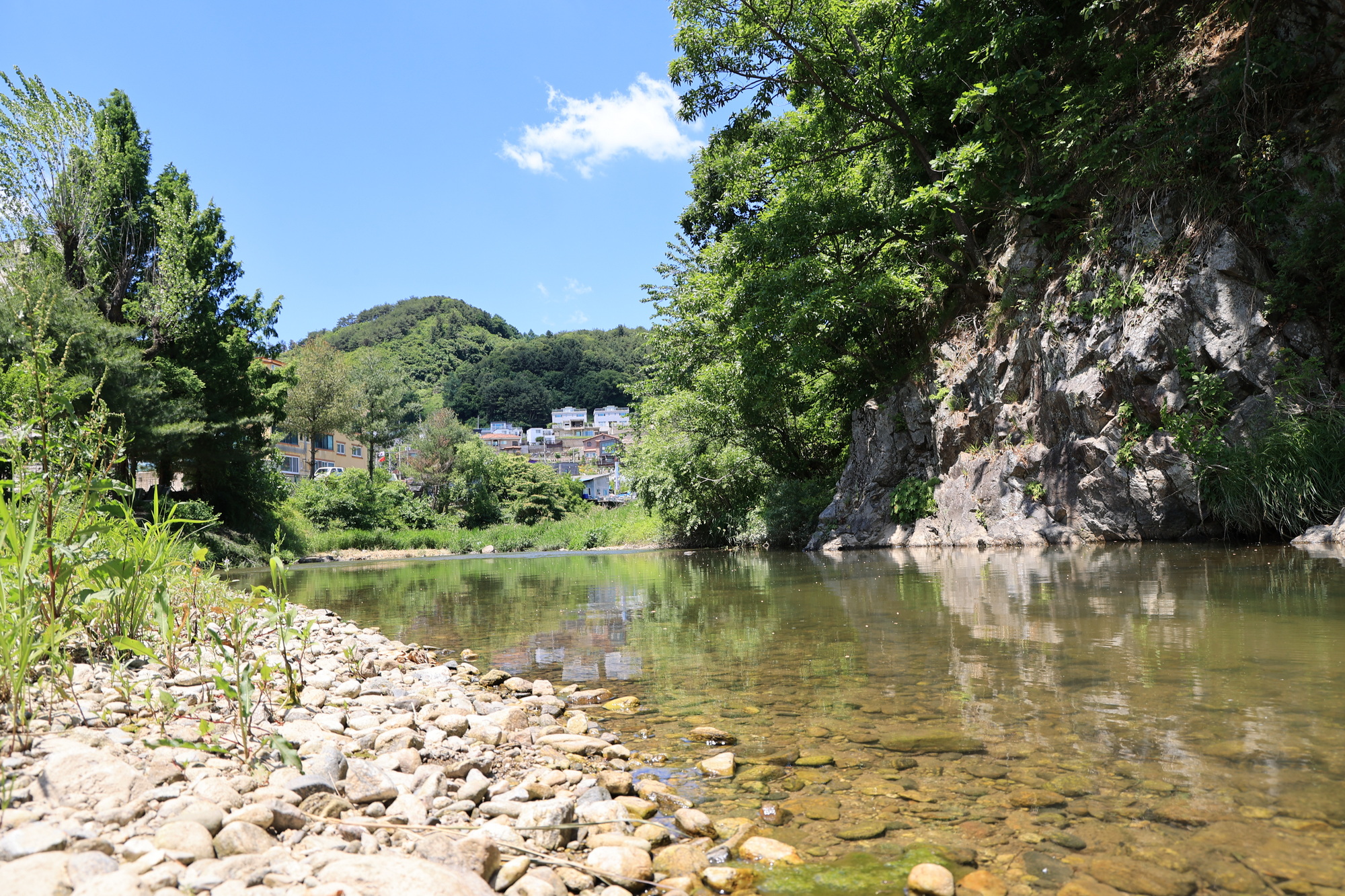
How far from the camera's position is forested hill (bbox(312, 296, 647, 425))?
116 m

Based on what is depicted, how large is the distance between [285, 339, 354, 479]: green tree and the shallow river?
41692 mm

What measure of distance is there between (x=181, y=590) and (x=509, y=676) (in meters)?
2.42

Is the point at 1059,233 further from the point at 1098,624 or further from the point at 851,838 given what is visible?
the point at 851,838

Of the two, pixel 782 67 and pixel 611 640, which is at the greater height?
pixel 782 67

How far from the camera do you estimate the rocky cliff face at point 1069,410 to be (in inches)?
463

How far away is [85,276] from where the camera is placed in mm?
23031

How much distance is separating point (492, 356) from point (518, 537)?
297 feet

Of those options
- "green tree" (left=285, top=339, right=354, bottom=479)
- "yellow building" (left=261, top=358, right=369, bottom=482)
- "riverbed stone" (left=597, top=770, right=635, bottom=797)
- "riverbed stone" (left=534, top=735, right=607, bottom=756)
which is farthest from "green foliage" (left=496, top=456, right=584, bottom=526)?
"riverbed stone" (left=597, top=770, right=635, bottom=797)

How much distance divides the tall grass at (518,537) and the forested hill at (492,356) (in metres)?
74.6

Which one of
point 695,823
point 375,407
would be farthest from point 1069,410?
point 375,407

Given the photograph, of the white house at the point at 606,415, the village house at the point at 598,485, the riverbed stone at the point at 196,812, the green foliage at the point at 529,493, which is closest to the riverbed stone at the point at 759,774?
the riverbed stone at the point at 196,812

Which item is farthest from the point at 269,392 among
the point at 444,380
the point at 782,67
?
the point at 444,380

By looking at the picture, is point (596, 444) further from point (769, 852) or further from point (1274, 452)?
point (769, 852)

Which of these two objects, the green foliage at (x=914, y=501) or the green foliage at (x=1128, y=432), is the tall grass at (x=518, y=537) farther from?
the green foliage at (x=1128, y=432)
